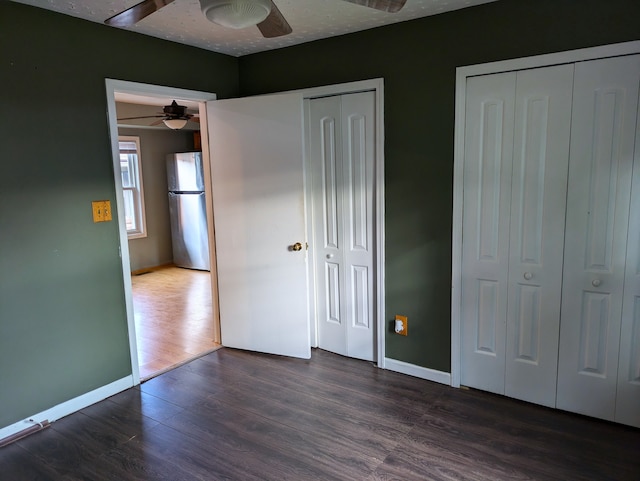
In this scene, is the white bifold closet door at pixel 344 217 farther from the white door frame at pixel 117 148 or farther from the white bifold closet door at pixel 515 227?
the white door frame at pixel 117 148

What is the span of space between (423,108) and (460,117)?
25cm

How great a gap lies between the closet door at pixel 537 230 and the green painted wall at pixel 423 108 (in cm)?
27

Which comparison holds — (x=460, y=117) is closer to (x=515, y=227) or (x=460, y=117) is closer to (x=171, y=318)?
(x=515, y=227)

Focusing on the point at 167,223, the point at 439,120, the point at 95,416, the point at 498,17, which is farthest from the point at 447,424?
the point at 167,223

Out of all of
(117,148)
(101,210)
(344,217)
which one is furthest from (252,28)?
(101,210)

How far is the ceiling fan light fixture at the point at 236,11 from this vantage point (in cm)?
160

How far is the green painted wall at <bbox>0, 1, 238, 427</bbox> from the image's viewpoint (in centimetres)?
239

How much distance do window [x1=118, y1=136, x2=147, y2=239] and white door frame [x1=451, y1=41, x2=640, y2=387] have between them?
5.12 m

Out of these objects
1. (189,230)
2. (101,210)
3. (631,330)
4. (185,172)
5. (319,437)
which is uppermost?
(185,172)

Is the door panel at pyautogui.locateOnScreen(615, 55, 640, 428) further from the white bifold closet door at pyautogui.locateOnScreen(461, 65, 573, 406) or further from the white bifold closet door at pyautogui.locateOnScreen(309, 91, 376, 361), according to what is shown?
the white bifold closet door at pyautogui.locateOnScreen(309, 91, 376, 361)

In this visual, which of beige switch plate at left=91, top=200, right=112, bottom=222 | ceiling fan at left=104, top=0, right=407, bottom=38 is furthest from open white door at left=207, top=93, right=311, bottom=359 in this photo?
ceiling fan at left=104, top=0, right=407, bottom=38

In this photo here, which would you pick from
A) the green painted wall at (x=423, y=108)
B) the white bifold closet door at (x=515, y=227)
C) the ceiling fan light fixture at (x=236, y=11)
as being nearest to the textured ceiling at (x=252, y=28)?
the green painted wall at (x=423, y=108)

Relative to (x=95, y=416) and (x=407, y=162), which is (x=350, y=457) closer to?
(x=95, y=416)

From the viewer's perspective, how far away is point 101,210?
9.14ft
